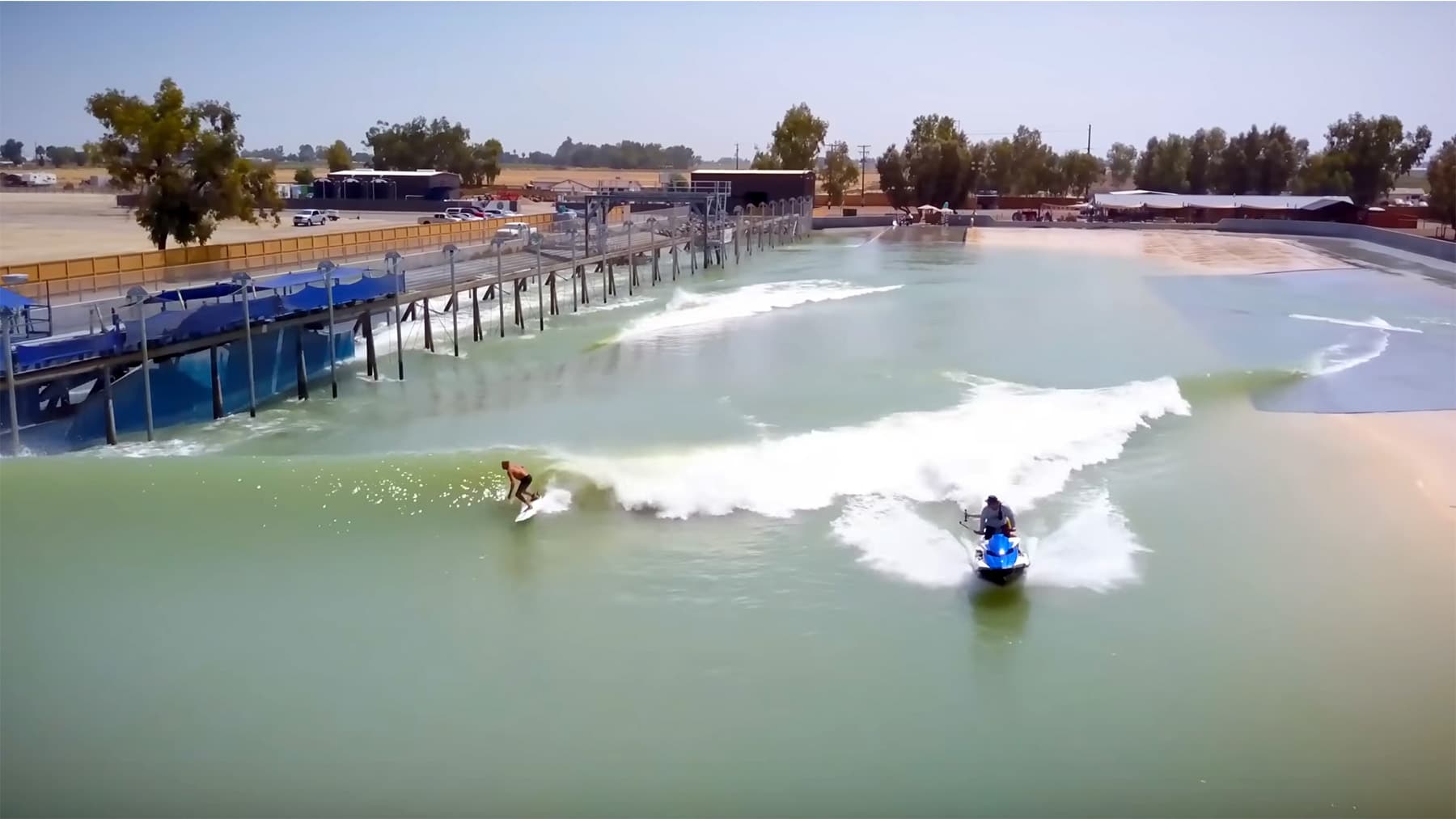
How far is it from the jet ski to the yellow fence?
745 inches

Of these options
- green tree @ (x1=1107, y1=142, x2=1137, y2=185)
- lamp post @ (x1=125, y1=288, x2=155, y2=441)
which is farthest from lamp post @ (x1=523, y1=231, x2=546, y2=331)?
green tree @ (x1=1107, y1=142, x2=1137, y2=185)

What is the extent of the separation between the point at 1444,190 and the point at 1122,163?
96.8m

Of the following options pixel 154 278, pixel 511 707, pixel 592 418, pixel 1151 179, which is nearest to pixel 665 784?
pixel 511 707

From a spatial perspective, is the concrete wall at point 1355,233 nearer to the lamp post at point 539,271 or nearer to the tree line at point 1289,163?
the tree line at point 1289,163

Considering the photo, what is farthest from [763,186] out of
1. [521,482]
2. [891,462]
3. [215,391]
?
[521,482]

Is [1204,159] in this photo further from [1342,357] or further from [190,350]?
[190,350]

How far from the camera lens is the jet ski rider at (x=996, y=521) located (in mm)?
14469

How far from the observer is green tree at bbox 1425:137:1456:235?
2766 inches

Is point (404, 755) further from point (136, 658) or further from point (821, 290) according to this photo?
point (821, 290)

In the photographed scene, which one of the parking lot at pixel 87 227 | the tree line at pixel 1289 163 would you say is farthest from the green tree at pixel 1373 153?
the parking lot at pixel 87 227

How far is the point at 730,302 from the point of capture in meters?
Answer: 42.4

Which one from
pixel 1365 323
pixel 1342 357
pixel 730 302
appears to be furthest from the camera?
pixel 730 302

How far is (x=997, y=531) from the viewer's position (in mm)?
14445

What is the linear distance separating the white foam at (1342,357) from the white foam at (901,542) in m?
16.5
